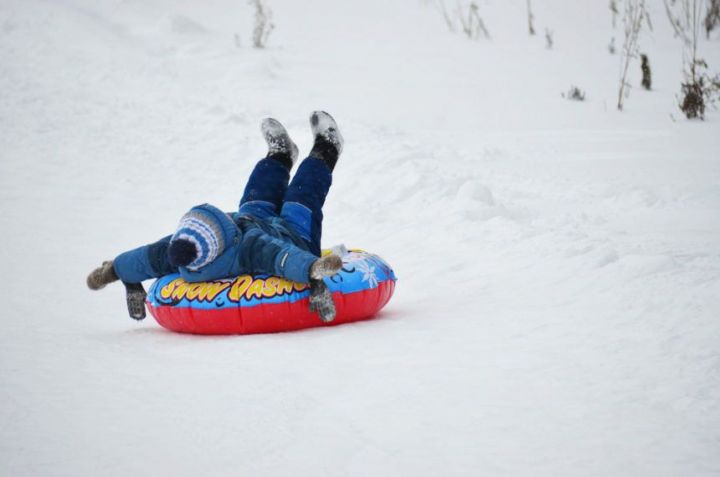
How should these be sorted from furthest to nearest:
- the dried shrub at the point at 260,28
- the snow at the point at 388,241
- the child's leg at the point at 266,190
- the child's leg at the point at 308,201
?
the dried shrub at the point at 260,28, the child's leg at the point at 266,190, the child's leg at the point at 308,201, the snow at the point at 388,241

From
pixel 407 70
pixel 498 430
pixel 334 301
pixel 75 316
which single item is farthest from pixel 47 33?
pixel 498 430

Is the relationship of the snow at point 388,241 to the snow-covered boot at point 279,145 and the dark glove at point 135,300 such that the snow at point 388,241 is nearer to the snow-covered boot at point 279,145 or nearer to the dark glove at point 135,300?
the dark glove at point 135,300

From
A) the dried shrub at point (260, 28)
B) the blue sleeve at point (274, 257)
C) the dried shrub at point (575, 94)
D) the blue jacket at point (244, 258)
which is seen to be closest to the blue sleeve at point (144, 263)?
the blue jacket at point (244, 258)

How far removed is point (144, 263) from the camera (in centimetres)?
272

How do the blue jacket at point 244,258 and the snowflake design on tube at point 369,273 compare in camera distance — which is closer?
the blue jacket at point 244,258

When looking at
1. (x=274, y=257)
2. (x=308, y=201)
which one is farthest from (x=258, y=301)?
(x=308, y=201)

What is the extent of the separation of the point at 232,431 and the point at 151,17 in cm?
927

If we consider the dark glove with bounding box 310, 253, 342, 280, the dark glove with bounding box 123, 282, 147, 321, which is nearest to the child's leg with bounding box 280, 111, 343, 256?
the dark glove with bounding box 310, 253, 342, 280

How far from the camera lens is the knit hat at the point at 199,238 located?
96.4 inches

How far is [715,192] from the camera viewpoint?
15.1ft

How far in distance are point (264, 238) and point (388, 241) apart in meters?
1.71

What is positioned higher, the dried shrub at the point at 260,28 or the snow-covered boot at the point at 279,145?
the dried shrub at the point at 260,28

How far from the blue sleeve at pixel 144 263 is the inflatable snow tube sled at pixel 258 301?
7cm

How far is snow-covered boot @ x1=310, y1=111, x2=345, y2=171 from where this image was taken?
10.2 feet
